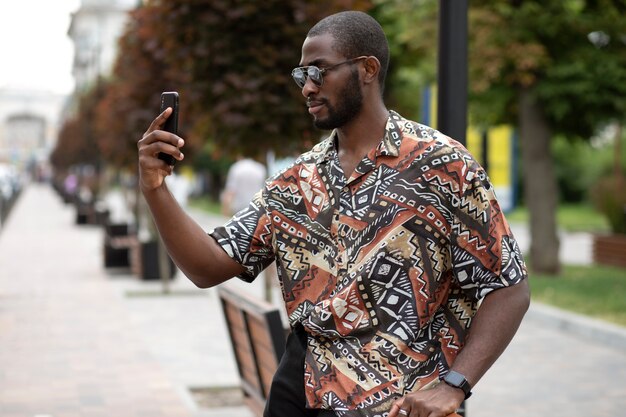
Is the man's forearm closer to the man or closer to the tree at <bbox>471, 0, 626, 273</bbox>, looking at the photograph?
the man

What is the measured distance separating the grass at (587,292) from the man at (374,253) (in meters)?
7.61

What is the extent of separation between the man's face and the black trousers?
0.54 metres

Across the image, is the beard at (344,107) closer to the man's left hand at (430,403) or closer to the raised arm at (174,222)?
the raised arm at (174,222)

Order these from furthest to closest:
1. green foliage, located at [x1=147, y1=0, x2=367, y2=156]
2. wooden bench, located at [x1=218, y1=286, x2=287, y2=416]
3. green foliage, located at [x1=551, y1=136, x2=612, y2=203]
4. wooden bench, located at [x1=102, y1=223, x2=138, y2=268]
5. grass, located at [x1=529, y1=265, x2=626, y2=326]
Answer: green foliage, located at [x1=551, y1=136, x2=612, y2=203] < wooden bench, located at [x1=102, y1=223, x2=138, y2=268] < grass, located at [x1=529, y1=265, x2=626, y2=326] < green foliage, located at [x1=147, y1=0, x2=367, y2=156] < wooden bench, located at [x1=218, y1=286, x2=287, y2=416]

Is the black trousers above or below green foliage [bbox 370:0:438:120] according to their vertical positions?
below

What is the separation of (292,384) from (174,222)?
0.51 meters

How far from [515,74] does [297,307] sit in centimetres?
1181

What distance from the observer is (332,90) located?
2576 mm

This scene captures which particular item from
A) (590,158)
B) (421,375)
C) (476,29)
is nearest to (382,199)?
(421,375)

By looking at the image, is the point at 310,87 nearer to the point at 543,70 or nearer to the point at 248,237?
the point at 248,237

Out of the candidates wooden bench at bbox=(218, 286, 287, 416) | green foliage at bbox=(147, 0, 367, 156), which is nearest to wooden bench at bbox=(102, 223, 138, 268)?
green foliage at bbox=(147, 0, 367, 156)

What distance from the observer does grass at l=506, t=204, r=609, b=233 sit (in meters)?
28.6

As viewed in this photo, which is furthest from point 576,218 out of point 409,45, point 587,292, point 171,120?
point 171,120

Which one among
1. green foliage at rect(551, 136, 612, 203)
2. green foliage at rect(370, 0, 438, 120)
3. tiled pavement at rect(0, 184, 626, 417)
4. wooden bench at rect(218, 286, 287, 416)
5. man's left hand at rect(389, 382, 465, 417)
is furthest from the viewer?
green foliage at rect(551, 136, 612, 203)
